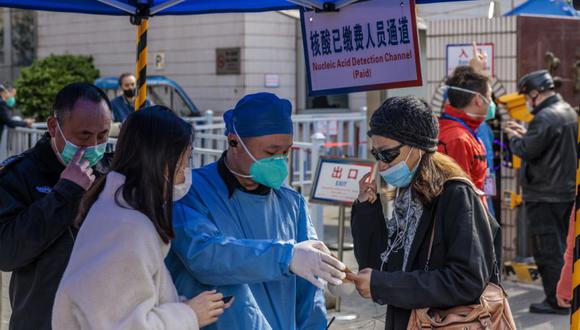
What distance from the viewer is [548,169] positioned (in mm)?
Answer: 7762

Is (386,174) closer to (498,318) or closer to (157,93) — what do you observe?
(498,318)

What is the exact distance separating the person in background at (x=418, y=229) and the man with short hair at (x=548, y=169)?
419 centimetres

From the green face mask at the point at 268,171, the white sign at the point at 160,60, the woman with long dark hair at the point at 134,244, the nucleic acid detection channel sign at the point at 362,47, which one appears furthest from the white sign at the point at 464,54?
the white sign at the point at 160,60

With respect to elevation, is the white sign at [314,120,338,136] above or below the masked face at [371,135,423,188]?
above

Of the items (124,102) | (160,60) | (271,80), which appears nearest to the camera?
(124,102)

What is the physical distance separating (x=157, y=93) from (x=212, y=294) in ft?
60.4

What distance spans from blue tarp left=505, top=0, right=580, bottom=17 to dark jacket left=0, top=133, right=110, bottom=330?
7.39m

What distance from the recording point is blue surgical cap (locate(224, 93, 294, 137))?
3209 mm

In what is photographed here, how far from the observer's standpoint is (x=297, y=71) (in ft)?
71.6

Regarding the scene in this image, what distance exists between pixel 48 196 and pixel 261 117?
0.94 m

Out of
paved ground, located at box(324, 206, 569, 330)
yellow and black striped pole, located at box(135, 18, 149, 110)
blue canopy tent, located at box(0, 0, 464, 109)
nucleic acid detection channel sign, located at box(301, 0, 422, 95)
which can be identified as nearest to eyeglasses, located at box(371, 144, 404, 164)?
nucleic acid detection channel sign, located at box(301, 0, 422, 95)

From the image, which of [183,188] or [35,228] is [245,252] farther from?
[35,228]

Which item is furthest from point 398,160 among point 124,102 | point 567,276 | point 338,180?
point 124,102

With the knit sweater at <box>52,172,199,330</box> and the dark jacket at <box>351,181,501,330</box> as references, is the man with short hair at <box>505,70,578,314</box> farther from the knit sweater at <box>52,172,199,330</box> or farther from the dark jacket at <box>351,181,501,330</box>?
the knit sweater at <box>52,172,199,330</box>
